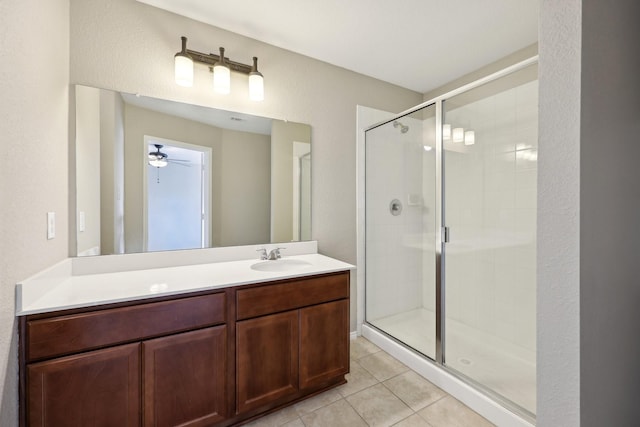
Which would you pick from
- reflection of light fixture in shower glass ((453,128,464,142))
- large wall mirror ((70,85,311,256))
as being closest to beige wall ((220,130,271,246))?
Result: large wall mirror ((70,85,311,256))

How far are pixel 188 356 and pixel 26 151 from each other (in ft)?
3.59

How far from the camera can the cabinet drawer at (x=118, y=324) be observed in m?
1.02

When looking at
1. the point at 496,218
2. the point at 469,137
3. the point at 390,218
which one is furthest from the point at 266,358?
the point at 469,137

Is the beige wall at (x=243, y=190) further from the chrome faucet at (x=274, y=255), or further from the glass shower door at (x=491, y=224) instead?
the glass shower door at (x=491, y=224)

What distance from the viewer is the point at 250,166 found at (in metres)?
2.01

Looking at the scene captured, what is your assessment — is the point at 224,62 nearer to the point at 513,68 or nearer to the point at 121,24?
the point at 121,24

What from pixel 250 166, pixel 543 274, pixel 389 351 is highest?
pixel 250 166

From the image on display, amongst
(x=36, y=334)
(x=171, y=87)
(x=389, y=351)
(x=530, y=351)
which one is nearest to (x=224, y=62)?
(x=171, y=87)

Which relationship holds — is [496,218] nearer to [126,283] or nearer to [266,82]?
[266,82]

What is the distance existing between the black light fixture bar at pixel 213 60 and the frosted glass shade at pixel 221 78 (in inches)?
Result: 3.4

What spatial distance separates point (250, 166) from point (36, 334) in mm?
1403

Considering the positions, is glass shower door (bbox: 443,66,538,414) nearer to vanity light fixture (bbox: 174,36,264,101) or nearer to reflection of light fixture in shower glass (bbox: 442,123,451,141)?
reflection of light fixture in shower glass (bbox: 442,123,451,141)

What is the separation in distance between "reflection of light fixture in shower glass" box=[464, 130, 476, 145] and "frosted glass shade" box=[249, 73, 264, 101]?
1.71 metres

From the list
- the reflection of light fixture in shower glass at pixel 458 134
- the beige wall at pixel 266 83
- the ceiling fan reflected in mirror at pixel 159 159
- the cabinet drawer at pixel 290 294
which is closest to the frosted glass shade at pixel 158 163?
the ceiling fan reflected in mirror at pixel 159 159
